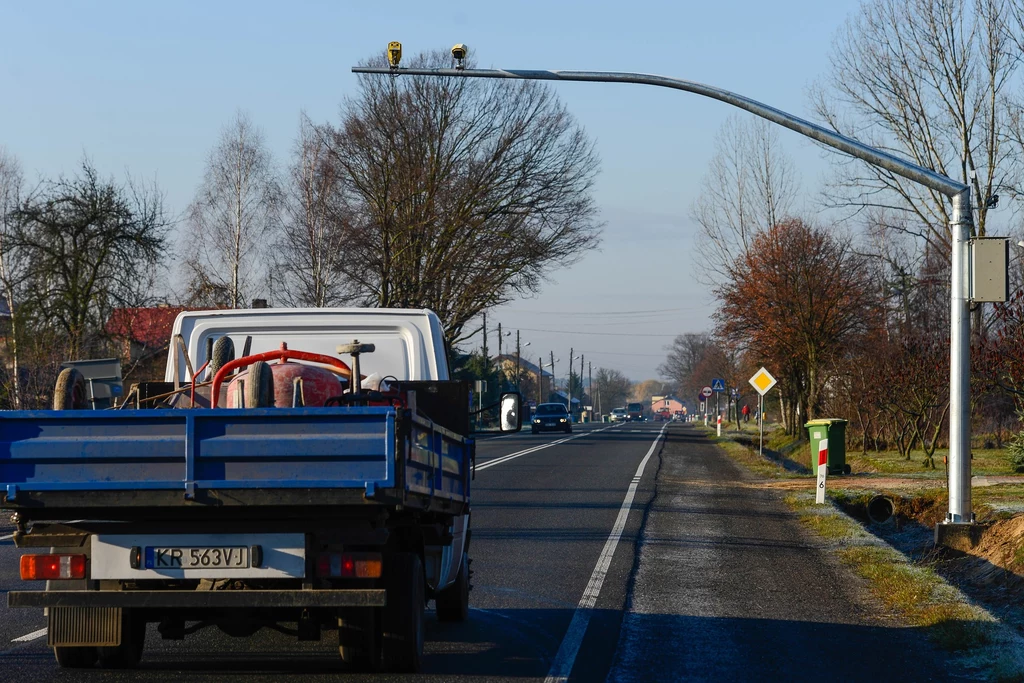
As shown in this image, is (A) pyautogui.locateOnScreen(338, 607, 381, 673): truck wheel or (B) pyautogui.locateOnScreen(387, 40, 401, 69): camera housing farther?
(B) pyautogui.locateOnScreen(387, 40, 401, 69): camera housing

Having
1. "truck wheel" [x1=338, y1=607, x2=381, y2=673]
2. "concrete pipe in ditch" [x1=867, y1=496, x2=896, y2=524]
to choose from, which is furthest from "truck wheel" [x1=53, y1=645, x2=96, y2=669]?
"concrete pipe in ditch" [x1=867, y1=496, x2=896, y2=524]

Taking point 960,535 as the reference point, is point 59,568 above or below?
above

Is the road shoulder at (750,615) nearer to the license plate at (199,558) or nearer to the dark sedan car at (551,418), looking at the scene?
the license plate at (199,558)

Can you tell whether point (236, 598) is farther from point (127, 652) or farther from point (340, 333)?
point (340, 333)

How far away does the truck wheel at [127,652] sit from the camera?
6121mm

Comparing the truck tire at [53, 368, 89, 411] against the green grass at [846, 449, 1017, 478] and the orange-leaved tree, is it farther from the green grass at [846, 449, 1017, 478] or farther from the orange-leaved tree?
the orange-leaved tree

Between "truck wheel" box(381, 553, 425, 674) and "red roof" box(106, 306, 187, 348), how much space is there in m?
27.9

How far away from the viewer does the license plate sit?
5371mm

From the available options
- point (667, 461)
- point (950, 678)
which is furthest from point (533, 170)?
point (950, 678)

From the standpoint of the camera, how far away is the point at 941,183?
42.3 ft

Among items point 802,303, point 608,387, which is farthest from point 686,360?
point 802,303

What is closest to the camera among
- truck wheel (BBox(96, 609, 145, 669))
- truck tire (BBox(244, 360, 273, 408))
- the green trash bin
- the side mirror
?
truck tire (BBox(244, 360, 273, 408))

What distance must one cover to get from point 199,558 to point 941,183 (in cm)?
1009

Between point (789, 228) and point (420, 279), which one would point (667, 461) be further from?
point (789, 228)
